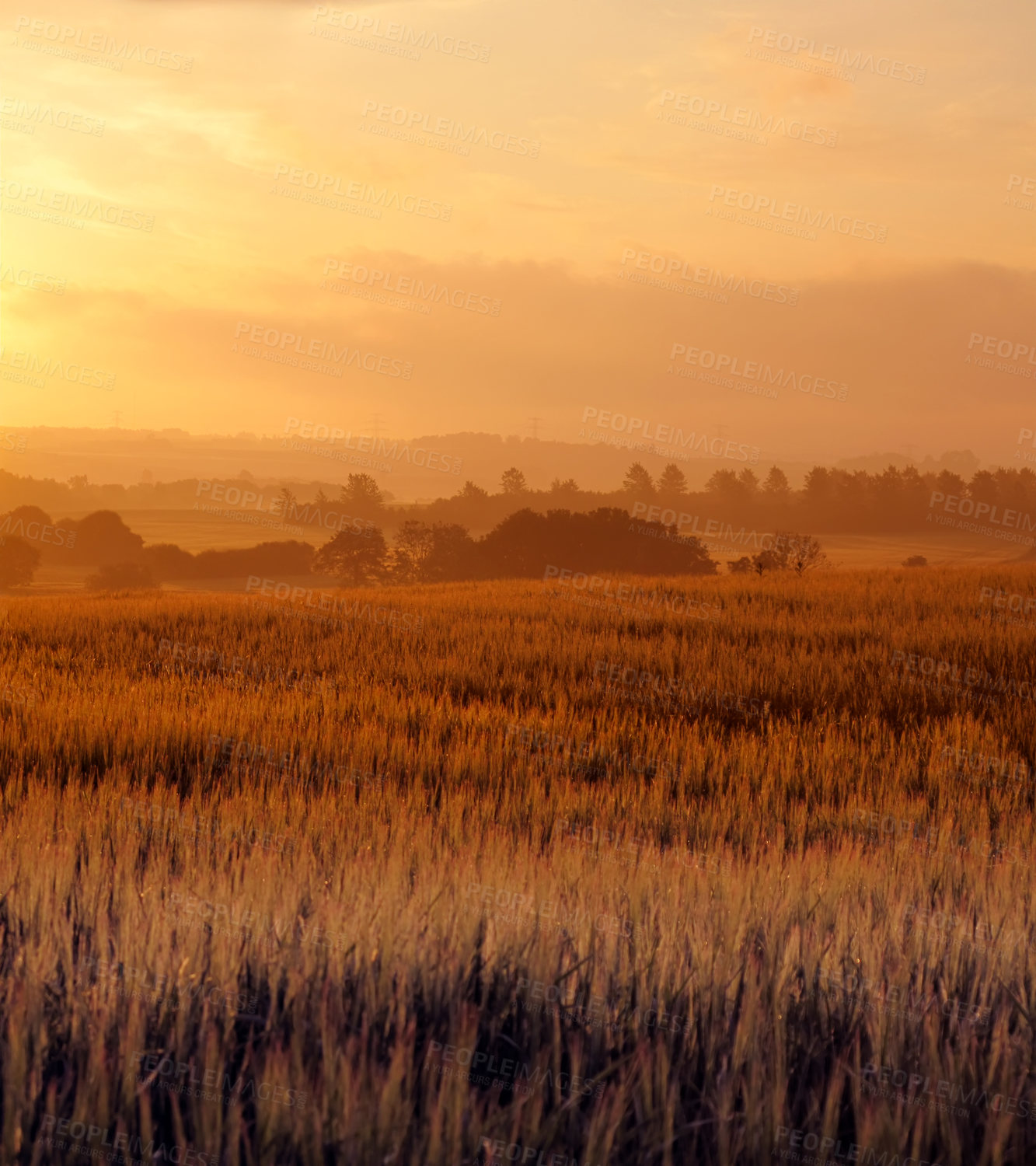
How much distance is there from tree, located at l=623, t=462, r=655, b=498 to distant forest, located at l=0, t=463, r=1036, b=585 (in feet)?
0.51

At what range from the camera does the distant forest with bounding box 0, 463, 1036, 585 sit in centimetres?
6056

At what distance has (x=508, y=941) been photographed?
9.82ft

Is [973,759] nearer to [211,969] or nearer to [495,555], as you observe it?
[211,969]

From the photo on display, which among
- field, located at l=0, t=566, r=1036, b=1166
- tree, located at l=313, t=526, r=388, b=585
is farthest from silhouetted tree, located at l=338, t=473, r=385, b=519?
field, located at l=0, t=566, r=1036, b=1166

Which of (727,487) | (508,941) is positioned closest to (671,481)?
(727,487)

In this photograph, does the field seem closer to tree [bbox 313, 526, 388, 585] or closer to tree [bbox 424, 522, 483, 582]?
tree [bbox 424, 522, 483, 582]

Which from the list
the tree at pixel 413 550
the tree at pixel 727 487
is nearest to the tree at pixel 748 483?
the tree at pixel 727 487

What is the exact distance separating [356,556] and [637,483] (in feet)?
127

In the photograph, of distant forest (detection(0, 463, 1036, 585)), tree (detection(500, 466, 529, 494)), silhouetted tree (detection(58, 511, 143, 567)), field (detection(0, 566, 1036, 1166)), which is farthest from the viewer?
tree (detection(500, 466, 529, 494))

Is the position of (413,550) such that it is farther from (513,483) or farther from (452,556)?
(513,483)

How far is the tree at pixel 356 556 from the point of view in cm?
6525

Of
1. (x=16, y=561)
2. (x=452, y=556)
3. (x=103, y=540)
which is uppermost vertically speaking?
(x=452, y=556)

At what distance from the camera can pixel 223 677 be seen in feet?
33.9

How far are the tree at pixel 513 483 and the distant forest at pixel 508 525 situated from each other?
20cm
